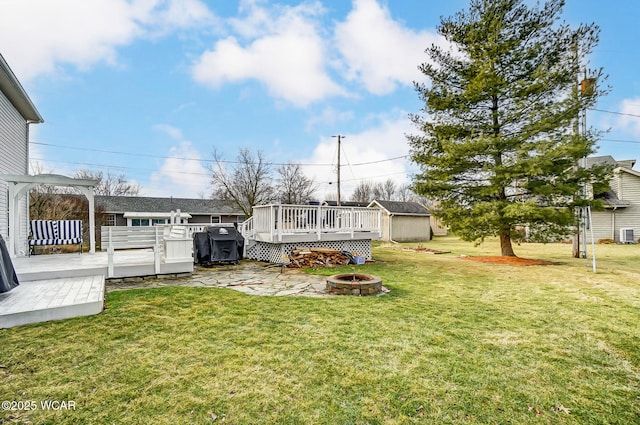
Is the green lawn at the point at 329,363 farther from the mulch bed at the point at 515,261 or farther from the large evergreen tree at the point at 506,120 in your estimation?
the large evergreen tree at the point at 506,120

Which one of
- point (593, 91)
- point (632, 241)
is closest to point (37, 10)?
point (593, 91)

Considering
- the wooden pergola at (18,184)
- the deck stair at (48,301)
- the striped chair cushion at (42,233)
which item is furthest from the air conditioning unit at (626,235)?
the striped chair cushion at (42,233)

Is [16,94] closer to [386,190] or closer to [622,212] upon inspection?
[622,212]

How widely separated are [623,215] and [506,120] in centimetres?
1596

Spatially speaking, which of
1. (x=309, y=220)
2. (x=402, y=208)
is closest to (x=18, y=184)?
(x=309, y=220)

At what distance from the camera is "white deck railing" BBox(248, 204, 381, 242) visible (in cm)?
934

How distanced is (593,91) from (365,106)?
10738mm

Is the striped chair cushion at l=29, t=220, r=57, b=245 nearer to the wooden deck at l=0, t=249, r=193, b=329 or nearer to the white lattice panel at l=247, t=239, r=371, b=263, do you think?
the wooden deck at l=0, t=249, r=193, b=329

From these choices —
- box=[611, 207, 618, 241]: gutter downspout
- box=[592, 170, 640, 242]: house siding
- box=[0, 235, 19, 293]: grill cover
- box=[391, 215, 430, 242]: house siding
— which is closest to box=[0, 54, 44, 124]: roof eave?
box=[0, 235, 19, 293]: grill cover

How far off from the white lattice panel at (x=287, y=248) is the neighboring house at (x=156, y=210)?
14.7 meters

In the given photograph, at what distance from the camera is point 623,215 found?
19.3 meters

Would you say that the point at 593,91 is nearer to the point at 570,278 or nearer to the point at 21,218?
the point at 570,278

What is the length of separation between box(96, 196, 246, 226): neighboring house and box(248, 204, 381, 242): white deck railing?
15.7 m

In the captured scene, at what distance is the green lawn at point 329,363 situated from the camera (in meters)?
2.20
